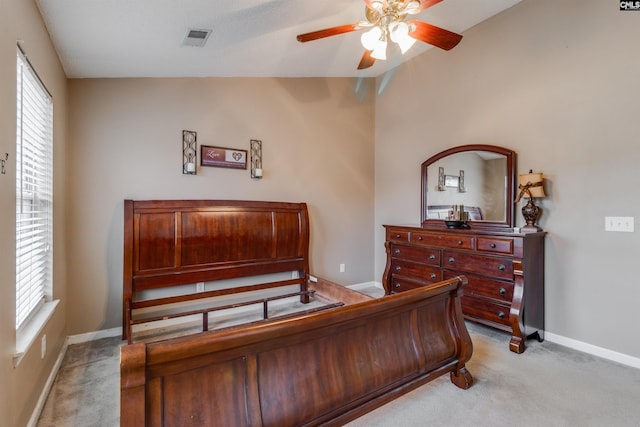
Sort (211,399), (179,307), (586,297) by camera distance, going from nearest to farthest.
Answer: (211,399) → (586,297) → (179,307)

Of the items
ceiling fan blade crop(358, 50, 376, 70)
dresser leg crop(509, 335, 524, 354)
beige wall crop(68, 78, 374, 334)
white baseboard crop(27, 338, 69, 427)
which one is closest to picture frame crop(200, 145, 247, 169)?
beige wall crop(68, 78, 374, 334)

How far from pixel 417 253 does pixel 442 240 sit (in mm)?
399

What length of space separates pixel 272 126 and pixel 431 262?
Answer: 2597 millimetres

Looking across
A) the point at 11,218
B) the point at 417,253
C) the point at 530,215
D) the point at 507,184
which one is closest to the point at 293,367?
the point at 11,218

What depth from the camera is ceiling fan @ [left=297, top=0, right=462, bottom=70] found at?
7.04ft

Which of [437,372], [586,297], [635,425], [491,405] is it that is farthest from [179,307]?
[586,297]

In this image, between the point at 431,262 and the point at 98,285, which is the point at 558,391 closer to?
the point at 431,262

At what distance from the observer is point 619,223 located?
2645 mm

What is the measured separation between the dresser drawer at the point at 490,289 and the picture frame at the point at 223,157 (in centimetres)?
289

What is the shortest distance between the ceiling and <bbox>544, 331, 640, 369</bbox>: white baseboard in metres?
3.40

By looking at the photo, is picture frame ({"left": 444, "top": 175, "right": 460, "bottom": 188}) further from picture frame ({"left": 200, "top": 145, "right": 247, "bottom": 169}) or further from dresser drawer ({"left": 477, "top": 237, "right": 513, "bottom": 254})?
picture frame ({"left": 200, "top": 145, "right": 247, "bottom": 169})

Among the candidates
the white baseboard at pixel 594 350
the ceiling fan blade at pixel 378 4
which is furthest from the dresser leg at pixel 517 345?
the ceiling fan blade at pixel 378 4

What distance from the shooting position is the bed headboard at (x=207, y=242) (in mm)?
3125

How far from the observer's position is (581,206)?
2857 mm
